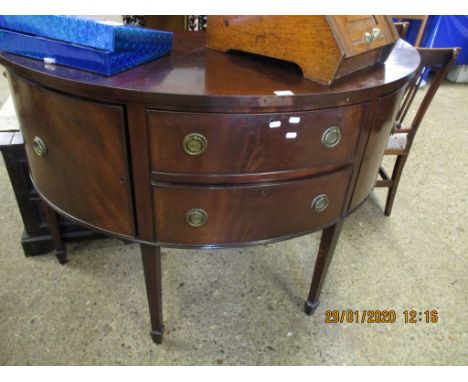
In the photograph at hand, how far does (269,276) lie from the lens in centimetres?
152

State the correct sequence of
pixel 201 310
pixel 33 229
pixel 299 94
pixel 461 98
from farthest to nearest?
pixel 461 98 → pixel 33 229 → pixel 201 310 → pixel 299 94

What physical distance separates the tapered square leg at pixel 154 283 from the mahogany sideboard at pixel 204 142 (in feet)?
0.10

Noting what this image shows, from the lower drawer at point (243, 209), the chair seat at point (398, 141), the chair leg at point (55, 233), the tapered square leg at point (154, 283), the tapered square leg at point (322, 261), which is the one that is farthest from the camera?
the chair seat at point (398, 141)

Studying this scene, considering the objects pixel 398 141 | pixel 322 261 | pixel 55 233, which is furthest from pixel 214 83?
pixel 398 141

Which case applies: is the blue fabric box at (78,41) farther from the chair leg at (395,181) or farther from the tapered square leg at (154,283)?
the chair leg at (395,181)

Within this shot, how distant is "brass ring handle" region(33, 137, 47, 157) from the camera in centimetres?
87

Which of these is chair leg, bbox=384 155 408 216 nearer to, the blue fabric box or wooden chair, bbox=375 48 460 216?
wooden chair, bbox=375 48 460 216

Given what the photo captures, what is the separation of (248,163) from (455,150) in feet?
7.21

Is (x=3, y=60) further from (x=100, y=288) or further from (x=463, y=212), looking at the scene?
(x=463, y=212)

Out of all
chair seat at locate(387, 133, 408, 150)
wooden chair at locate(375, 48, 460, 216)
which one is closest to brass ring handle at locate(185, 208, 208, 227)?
wooden chair at locate(375, 48, 460, 216)

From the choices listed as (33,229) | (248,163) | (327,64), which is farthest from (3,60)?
(33,229)

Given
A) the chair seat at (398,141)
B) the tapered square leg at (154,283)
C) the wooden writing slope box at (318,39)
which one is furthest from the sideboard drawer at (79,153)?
the chair seat at (398,141)

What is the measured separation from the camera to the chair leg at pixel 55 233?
1360mm

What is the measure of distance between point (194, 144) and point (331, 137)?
28 cm
